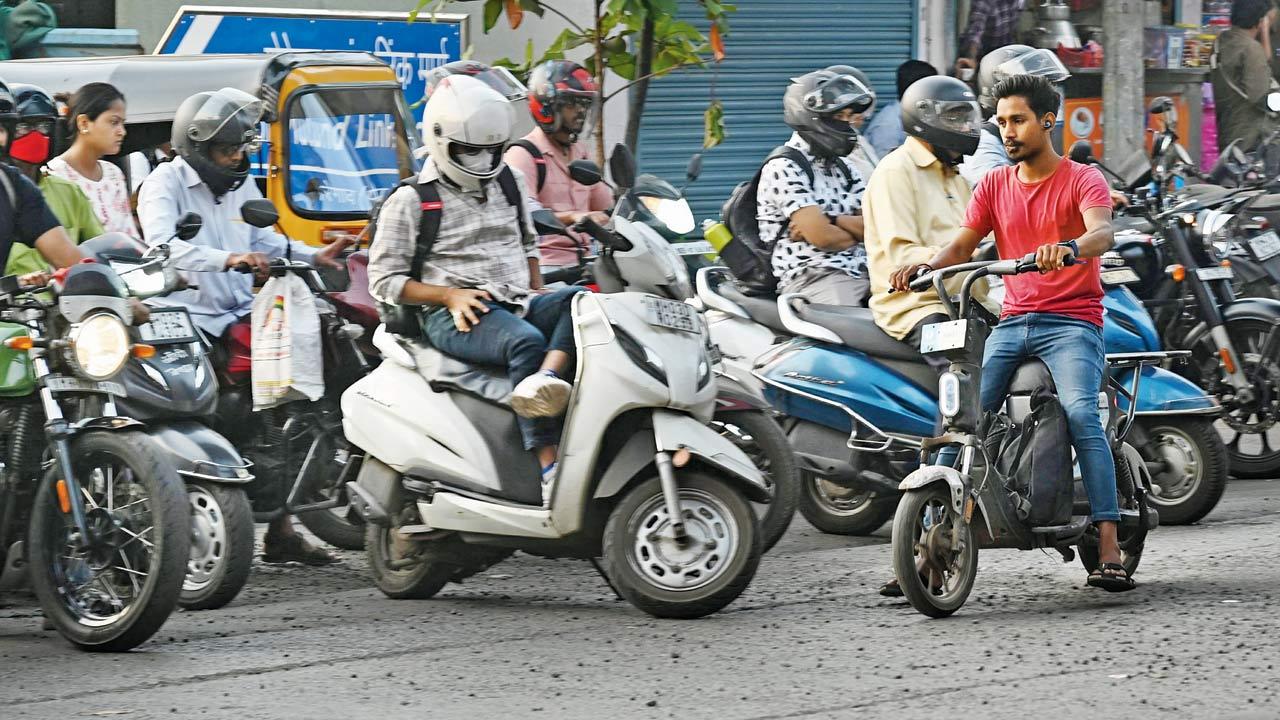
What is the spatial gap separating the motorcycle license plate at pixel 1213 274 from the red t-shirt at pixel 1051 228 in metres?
3.05

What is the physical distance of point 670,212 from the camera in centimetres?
758

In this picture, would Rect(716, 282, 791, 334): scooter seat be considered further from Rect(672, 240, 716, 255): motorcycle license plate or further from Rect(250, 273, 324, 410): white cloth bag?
Rect(250, 273, 324, 410): white cloth bag

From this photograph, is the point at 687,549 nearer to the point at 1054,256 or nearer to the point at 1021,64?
the point at 1054,256

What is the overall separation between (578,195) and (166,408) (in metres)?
3.20

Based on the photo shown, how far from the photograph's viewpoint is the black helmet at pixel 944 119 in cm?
783

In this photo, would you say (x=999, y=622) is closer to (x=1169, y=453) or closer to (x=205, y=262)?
(x=1169, y=453)

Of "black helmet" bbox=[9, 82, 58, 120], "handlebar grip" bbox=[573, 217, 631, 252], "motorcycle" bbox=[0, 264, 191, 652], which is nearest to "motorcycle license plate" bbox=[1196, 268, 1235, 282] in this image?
"handlebar grip" bbox=[573, 217, 631, 252]

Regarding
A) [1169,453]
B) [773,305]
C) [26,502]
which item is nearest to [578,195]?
[773,305]

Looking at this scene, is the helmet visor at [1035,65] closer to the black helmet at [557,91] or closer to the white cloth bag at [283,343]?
the black helmet at [557,91]

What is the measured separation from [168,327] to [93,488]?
1109 mm

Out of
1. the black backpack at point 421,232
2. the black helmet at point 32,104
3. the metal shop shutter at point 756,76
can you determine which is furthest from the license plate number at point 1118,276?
the metal shop shutter at point 756,76

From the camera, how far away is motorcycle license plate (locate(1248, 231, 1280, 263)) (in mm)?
10117

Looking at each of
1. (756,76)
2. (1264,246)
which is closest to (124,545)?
(1264,246)

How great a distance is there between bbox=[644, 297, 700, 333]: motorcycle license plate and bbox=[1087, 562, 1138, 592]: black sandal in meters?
1.51
